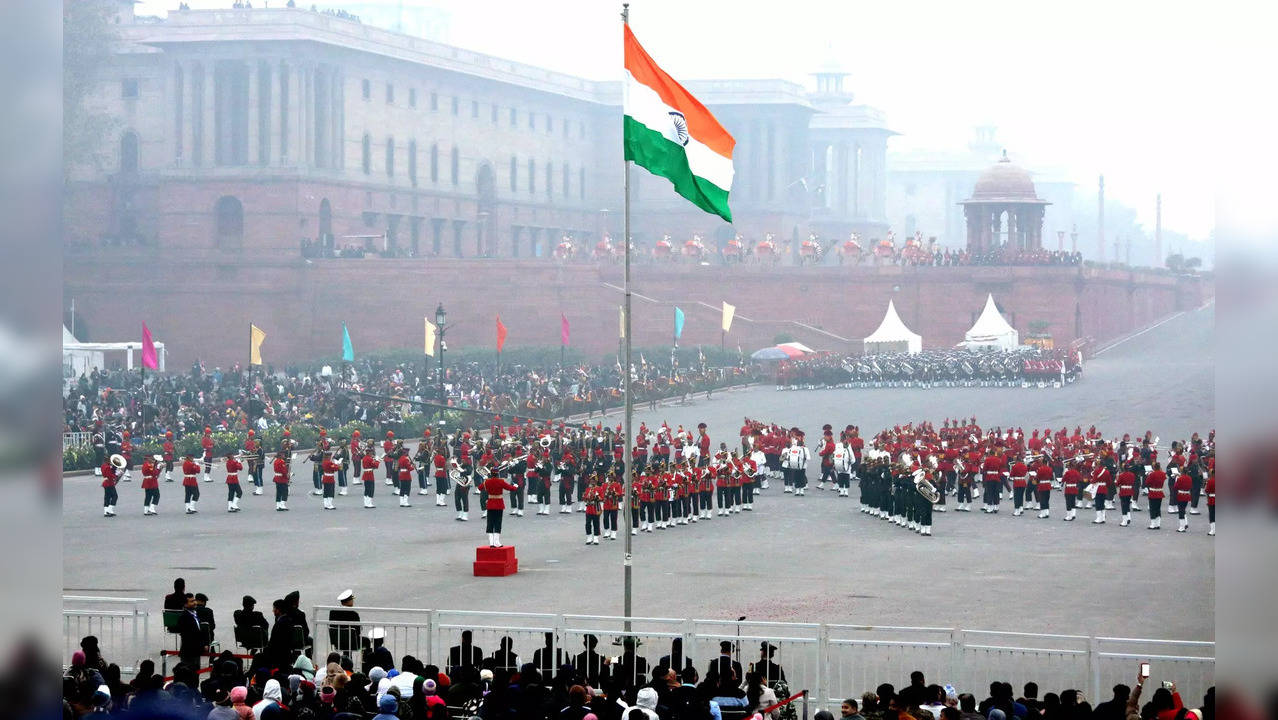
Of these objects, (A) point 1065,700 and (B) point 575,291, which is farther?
(B) point 575,291

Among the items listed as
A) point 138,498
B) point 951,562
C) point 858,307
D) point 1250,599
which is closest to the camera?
point 1250,599

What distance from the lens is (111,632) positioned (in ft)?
45.2

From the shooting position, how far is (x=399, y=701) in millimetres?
8859

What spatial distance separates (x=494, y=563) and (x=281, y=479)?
8.48 m

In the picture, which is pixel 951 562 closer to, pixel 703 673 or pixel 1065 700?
pixel 703 673

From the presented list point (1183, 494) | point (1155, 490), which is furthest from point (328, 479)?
point (1183, 494)

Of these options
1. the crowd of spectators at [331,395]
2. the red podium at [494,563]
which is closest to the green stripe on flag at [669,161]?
the red podium at [494,563]

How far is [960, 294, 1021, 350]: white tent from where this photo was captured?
5528 centimetres

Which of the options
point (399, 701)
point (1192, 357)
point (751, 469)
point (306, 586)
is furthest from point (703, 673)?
point (1192, 357)

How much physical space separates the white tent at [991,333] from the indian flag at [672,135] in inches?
1624

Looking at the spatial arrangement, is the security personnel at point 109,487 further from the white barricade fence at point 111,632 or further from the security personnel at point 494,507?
the white barricade fence at point 111,632

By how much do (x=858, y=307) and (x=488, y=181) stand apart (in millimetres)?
24943

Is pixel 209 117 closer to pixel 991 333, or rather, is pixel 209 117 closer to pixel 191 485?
pixel 991 333

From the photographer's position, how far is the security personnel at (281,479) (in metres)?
27.0
